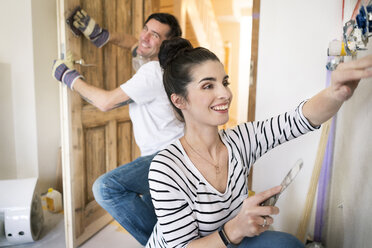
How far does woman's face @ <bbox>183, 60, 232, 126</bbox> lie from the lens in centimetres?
100

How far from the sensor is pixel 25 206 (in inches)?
71.1

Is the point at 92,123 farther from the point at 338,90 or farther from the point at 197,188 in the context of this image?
the point at 338,90

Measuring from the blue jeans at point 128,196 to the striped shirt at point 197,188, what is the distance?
1.39 ft

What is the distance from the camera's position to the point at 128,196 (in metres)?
1.47

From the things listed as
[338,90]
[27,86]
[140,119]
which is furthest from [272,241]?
[27,86]

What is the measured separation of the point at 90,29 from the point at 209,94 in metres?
1.07

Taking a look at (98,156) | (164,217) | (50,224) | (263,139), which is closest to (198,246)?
(164,217)

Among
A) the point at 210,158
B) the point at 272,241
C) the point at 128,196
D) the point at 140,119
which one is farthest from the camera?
the point at 140,119

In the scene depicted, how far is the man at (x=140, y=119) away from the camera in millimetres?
1438

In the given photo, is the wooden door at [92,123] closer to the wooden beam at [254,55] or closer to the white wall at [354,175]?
the wooden beam at [254,55]

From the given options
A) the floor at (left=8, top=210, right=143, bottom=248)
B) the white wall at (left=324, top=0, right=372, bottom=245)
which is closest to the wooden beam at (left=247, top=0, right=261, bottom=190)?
the white wall at (left=324, top=0, right=372, bottom=245)

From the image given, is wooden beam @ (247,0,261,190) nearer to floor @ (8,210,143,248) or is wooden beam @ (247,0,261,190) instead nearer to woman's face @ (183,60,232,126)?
woman's face @ (183,60,232,126)

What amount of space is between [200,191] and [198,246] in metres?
0.17

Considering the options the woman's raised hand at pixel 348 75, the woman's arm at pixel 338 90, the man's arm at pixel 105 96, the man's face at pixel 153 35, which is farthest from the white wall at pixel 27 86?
the woman's raised hand at pixel 348 75
